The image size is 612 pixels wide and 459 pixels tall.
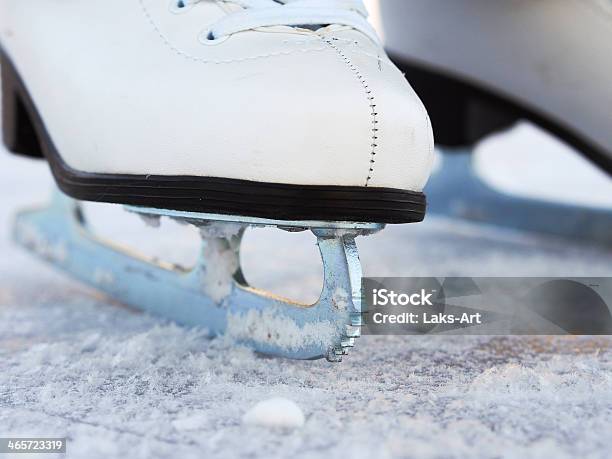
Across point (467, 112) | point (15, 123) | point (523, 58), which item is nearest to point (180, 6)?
point (15, 123)

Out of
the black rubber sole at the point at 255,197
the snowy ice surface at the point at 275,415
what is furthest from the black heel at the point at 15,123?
the snowy ice surface at the point at 275,415

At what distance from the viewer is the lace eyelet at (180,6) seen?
579 mm

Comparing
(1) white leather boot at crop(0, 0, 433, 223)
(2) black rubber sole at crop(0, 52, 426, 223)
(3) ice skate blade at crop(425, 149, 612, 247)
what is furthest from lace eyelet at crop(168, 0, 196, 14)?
(3) ice skate blade at crop(425, 149, 612, 247)

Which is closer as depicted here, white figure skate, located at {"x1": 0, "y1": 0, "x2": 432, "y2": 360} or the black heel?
white figure skate, located at {"x1": 0, "y1": 0, "x2": 432, "y2": 360}

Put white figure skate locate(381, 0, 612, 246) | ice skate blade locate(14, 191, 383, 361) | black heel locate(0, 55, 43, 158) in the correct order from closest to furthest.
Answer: ice skate blade locate(14, 191, 383, 361)
black heel locate(0, 55, 43, 158)
white figure skate locate(381, 0, 612, 246)

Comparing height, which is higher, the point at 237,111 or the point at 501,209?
the point at 237,111

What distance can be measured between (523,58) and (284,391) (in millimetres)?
640

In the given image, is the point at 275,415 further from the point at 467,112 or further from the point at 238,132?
the point at 467,112

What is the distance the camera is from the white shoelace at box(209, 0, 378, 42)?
1.79 ft

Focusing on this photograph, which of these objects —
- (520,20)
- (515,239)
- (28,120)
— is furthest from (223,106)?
(515,239)

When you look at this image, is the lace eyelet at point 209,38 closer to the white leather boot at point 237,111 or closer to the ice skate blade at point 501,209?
the white leather boot at point 237,111

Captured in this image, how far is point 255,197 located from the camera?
491 millimetres

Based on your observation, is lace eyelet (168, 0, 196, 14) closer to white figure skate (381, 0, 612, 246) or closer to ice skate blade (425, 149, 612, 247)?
white figure skate (381, 0, 612, 246)

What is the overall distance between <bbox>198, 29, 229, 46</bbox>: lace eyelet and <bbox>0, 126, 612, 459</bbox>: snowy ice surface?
0.23 metres
